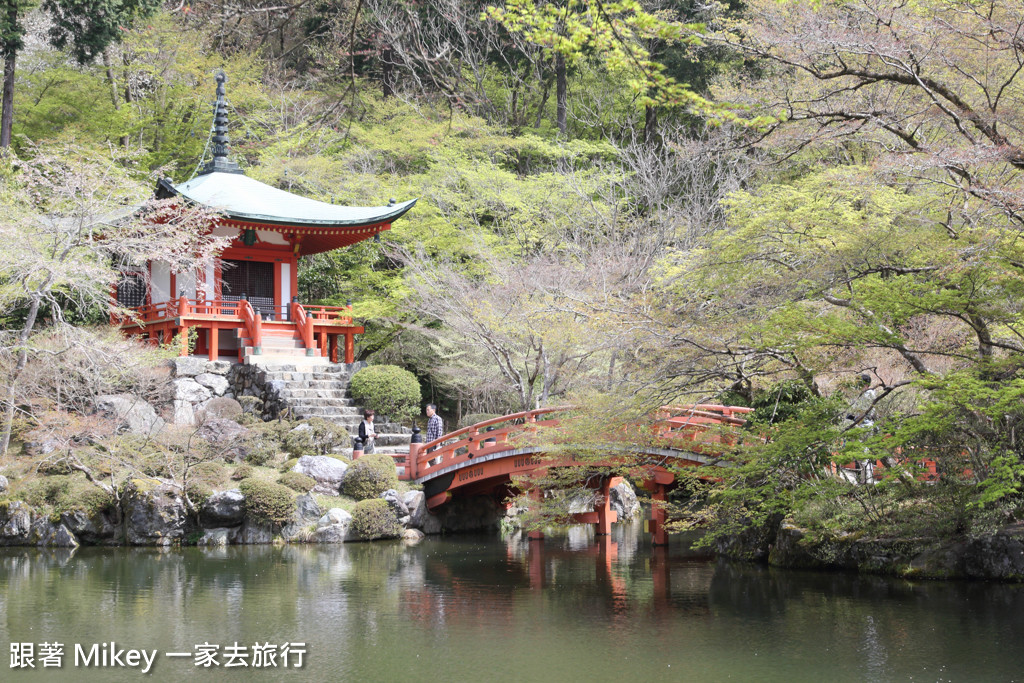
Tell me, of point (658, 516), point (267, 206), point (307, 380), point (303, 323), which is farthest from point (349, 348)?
point (658, 516)

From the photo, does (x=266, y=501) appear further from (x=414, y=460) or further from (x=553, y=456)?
(x=553, y=456)

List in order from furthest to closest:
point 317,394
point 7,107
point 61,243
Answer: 1. point 7,107
2. point 317,394
3. point 61,243

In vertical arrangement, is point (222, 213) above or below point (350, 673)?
above

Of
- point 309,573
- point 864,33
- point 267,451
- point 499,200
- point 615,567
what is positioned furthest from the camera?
point 499,200

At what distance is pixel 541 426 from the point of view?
13469mm

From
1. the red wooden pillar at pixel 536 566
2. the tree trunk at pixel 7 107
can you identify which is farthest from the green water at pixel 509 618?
the tree trunk at pixel 7 107

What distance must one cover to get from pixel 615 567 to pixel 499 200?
1021 cm

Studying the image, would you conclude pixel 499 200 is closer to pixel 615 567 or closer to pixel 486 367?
pixel 486 367

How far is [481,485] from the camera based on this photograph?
16469 mm

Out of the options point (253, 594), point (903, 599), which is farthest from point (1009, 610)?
point (253, 594)

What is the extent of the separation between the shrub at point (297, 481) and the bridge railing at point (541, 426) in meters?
1.91

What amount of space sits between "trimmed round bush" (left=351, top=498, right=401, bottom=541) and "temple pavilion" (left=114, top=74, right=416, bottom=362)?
17.6ft

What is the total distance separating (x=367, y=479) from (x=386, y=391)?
3.40 m

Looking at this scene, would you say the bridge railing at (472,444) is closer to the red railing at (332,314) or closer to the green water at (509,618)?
the green water at (509,618)
